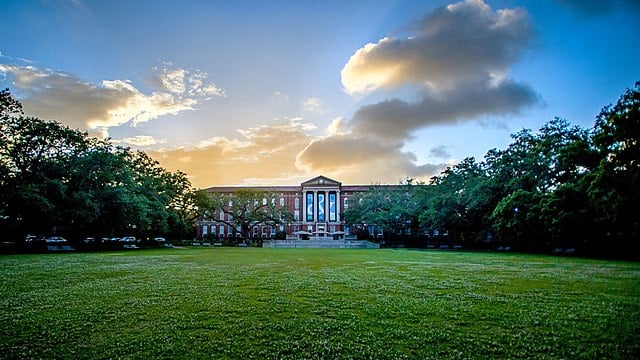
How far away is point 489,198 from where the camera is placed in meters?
43.7

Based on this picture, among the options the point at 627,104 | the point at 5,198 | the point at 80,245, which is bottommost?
the point at 80,245

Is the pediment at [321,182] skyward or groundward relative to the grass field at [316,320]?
skyward

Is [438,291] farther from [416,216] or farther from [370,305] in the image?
[416,216]

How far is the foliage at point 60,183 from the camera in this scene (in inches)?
1178

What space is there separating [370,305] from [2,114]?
35462 mm

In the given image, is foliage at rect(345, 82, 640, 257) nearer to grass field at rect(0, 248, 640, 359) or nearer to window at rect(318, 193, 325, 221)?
grass field at rect(0, 248, 640, 359)

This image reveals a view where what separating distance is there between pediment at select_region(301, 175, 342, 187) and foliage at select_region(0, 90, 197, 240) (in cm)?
4781

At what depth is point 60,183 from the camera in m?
31.3

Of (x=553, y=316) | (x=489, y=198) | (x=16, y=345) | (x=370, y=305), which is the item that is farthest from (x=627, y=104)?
(x=16, y=345)

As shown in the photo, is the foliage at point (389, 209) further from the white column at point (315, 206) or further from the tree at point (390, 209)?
the white column at point (315, 206)

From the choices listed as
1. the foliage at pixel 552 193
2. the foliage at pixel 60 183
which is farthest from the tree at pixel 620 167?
the foliage at pixel 60 183

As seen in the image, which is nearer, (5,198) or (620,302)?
(620,302)

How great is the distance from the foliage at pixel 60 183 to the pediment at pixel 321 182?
4781 cm

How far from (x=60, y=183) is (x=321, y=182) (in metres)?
60.0
